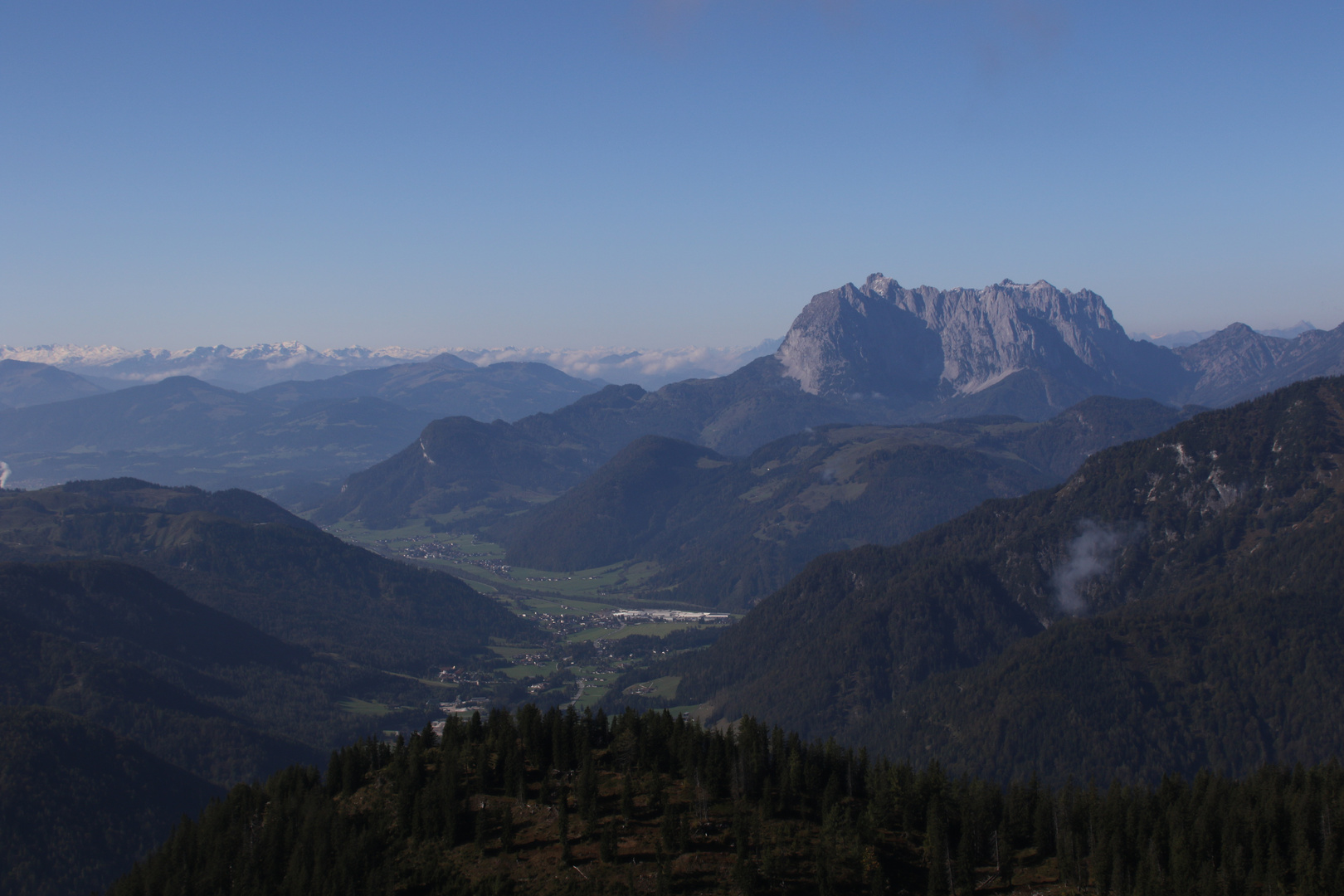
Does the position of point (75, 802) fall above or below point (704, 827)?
below

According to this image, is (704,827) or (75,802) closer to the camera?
(704,827)

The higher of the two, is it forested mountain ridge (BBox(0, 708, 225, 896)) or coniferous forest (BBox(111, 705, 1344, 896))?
coniferous forest (BBox(111, 705, 1344, 896))

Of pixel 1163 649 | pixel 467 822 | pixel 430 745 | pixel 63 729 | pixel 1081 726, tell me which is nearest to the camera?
pixel 467 822

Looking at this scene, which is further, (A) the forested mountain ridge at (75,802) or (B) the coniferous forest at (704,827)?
(A) the forested mountain ridge at (75,802)

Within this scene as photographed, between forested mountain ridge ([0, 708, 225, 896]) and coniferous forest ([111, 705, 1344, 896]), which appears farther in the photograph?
forested mountain ridge ([0, 708, 225, 896])

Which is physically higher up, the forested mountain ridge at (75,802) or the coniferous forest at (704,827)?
the coniferous forest at (704,827)

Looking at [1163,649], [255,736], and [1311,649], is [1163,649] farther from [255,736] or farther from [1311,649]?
[255,736]

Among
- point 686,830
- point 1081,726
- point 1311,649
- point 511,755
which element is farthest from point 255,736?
point 1311,649

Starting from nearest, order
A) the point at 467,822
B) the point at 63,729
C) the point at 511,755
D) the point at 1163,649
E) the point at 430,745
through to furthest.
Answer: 1. the point at 467,822
2. the point at 511,755
3. the point at 430,745
4. the point at 63,729
5. the point at 1163,649
